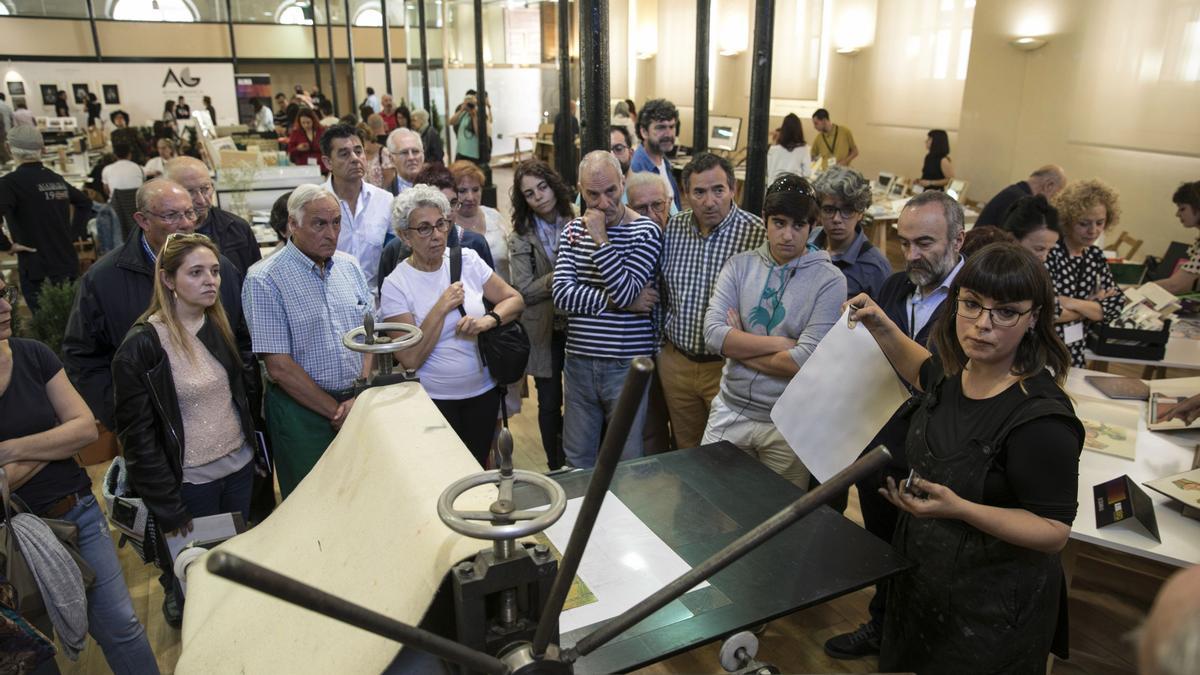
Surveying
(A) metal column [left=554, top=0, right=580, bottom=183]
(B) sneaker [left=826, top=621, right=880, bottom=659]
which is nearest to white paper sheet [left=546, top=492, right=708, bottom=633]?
(B) sneaker [left=826, top=621, right=880, bottom=659]

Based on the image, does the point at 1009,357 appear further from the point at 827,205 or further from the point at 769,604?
the point at 827,205

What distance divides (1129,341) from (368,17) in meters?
23.4

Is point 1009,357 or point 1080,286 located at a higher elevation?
point 1009,357

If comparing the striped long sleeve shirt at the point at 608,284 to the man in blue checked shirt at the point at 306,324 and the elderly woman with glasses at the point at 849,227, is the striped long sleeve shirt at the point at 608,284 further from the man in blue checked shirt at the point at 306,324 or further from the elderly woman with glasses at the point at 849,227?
the man in blue checked shirt at the point at 306,324

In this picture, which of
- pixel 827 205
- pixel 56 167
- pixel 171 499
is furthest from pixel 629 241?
pixel 56 167

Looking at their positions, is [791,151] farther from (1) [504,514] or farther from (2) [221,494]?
(1) [504,514]

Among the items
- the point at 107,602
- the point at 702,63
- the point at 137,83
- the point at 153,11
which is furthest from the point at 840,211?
the point at 153,11

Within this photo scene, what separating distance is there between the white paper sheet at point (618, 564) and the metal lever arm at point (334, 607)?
0.89 m

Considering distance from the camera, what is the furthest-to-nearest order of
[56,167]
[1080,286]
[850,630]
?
[56,167]
[1080,286]
[850,630]

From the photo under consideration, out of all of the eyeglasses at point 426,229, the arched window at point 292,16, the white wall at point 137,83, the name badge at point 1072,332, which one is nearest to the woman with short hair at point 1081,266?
the name badge at point 1072,332

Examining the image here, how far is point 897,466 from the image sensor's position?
93.4 inches

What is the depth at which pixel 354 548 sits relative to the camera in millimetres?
1031

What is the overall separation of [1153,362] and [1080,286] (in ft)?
1.82

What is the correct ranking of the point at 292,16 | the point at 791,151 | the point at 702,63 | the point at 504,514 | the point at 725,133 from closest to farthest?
the point at 504,514 < the point at 702,63 < the point at 791,151 < the point at 725,133 < the point at 292,16
